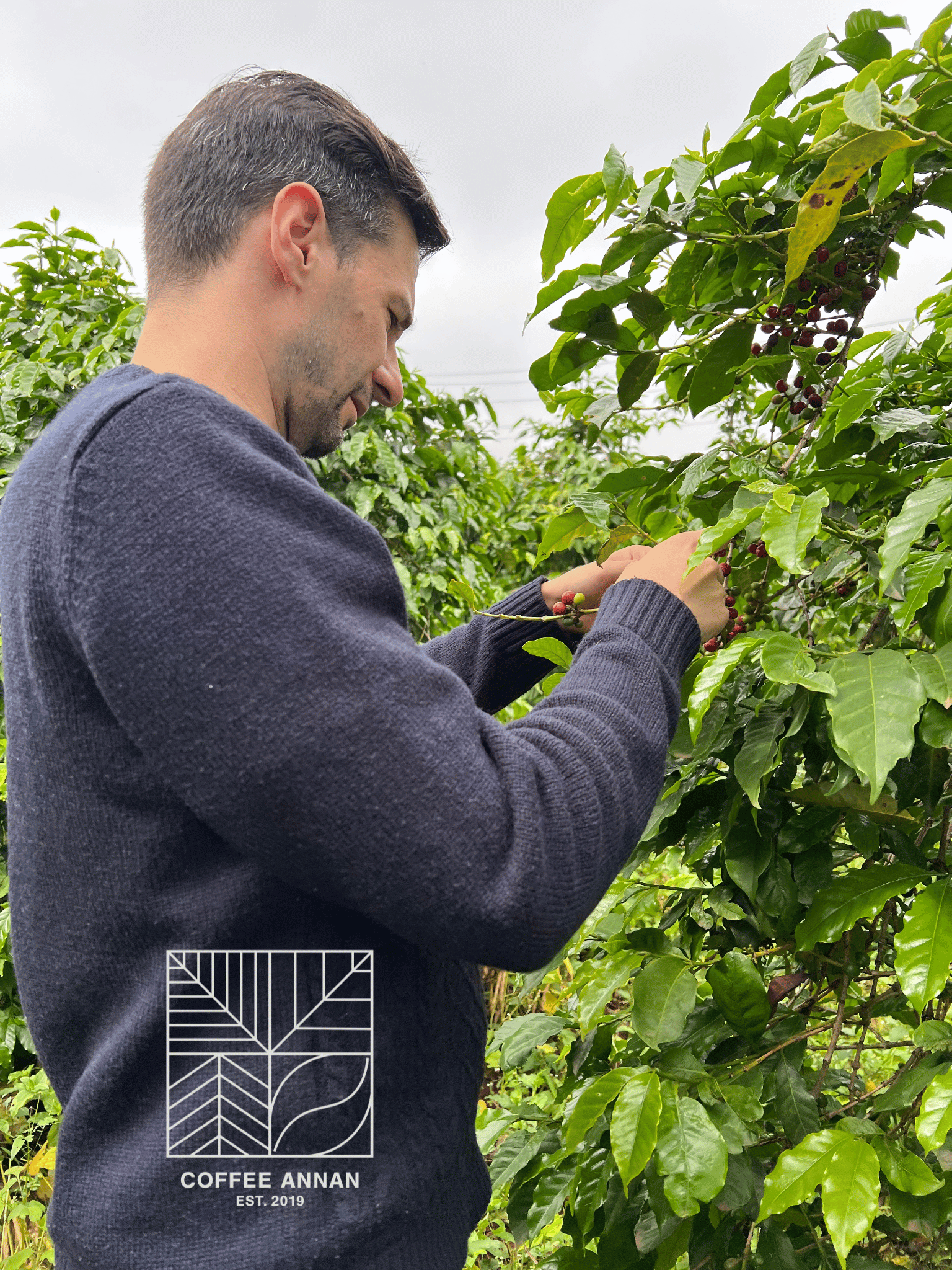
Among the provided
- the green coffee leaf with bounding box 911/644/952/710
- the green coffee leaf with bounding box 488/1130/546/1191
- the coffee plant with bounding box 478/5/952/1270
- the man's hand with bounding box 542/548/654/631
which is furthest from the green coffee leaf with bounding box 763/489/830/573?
the green coffee leaf with bounding box 488/1130/546/1191

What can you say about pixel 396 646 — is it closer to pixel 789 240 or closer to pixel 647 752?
pixel 647 752

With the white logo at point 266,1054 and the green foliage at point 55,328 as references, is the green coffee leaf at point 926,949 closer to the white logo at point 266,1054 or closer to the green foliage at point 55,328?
the white logo at point 266,1054

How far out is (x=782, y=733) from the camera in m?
0.97

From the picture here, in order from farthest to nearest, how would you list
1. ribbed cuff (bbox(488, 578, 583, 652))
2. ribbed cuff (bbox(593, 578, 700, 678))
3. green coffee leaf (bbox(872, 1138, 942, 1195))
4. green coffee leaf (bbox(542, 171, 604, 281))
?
ribbed cuff (bbox(488, 578, 583, 652))
green coffee leaf (bbox(542, 171, 604, 281))
ribbed cuff (bbox(593, 578, 700, 678))
green coffee leaf (bbox(872, 1138, 942, 1195))

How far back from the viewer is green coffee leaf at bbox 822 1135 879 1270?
2.56ft

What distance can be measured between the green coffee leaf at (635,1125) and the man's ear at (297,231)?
0.88 metres

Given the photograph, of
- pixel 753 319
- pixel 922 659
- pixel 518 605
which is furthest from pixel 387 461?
pixel 922 659

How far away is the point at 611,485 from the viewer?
1266 millimetres

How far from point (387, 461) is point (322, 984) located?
2347 millimetres

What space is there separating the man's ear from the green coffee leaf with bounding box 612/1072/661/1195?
0.88 m

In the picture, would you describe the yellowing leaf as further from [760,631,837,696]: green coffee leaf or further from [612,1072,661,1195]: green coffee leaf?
[612,1072,661,1195]: green coffee leaf

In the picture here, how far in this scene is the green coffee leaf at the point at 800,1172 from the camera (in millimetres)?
827

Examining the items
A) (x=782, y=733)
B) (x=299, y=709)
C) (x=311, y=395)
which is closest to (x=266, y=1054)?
(x=299, y=709)

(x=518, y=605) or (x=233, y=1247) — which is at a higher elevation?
(x=518, y=605)
